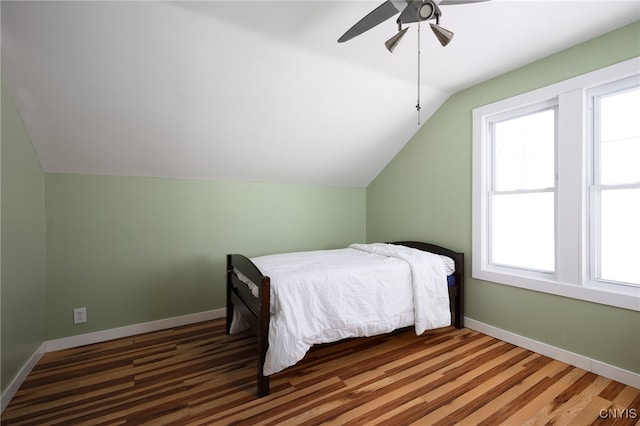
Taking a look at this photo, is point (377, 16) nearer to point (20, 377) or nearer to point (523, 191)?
point (523, 191)

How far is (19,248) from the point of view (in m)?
2.02

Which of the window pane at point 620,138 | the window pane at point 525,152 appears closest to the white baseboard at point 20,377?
the window pane at point 525,152

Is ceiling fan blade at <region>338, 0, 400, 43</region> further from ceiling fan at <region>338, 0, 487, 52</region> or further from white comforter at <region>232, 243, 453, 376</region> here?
white comforter at <region>232, 243, 453, 376</region>

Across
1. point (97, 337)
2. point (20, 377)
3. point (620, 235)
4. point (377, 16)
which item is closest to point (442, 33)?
point (377, 16)

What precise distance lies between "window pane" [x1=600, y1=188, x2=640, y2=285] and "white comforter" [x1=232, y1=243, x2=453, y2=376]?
1139 mm

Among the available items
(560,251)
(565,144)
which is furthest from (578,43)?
(560,251)

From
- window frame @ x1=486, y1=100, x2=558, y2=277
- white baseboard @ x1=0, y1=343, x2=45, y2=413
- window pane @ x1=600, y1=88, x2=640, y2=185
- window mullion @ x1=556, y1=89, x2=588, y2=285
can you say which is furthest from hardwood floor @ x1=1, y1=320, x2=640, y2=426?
window pane @ x1=600, y1=88, x2=640, y2=185

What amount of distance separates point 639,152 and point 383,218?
96.2 inches

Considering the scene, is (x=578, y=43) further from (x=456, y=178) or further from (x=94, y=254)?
(x=94, y=254)

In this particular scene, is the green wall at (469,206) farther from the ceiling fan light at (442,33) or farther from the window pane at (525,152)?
the ceiling fan light at (442,33)

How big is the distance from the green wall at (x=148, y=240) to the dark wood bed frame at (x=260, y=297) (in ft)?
1.87

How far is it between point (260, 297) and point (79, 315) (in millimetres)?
1904

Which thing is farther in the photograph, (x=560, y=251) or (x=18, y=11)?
(x=560, y=251)

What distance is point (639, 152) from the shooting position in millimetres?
2014
